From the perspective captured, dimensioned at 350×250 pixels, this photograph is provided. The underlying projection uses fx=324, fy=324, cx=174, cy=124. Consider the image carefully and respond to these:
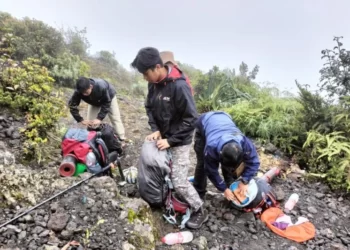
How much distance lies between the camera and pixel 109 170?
4109 millimetres

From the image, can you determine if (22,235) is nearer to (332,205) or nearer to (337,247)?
(337,247)

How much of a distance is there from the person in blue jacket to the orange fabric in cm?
48

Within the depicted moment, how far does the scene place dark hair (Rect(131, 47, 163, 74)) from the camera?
10.2 ft

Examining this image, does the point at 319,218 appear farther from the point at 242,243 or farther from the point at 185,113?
the point at 185,113

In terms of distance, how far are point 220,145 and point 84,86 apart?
7.64 ft

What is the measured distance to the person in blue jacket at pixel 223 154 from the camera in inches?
125

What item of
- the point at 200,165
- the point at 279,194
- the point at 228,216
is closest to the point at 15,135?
the point at 200,165

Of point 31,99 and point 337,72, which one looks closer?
point 31,99

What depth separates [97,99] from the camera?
16.9 feet

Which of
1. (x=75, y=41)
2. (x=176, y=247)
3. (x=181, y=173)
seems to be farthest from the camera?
(x=75, y=41)

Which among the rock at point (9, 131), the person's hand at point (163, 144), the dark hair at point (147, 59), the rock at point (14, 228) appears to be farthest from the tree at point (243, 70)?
the rock at point (14, 228)

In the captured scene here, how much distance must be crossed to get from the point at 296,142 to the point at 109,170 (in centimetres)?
353

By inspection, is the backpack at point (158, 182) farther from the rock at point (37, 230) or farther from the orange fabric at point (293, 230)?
the rock at point (37, 230)

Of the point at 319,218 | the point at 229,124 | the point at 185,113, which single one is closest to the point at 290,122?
the point at 319,218
